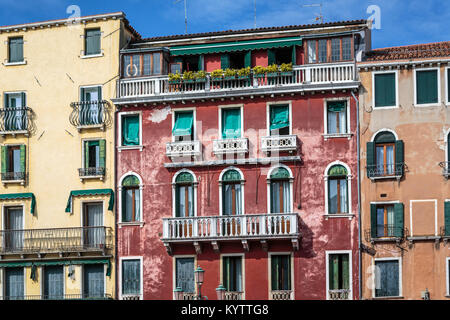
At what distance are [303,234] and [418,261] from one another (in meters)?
4.93

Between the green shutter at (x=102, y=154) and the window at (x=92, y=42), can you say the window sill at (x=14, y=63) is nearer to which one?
the window at (x=92, y=42)

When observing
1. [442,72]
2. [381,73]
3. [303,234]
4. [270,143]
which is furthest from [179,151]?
[442,72]

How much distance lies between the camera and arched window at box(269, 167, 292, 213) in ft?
110

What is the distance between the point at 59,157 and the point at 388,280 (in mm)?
16390

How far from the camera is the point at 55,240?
3578 cm

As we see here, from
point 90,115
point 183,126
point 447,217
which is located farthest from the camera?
point 90,115

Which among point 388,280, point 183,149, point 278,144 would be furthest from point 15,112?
point 388,280

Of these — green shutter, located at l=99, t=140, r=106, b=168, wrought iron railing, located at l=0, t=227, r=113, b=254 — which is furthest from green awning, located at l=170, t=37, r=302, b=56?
wrought iron railing, located at l=0, t=227, r=113, b=254

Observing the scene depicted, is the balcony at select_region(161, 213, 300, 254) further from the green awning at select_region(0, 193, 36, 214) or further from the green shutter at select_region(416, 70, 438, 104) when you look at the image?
the green shutter at select_region(416, 70, 438, 104)

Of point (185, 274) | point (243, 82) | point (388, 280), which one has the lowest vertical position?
point (388, 280)

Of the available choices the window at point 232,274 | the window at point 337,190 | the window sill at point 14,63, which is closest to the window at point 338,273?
the window at point 337,190

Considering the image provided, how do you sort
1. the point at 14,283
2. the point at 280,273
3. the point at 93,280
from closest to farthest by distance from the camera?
the point at 280,273, the point at 93,280, the point at 14,283

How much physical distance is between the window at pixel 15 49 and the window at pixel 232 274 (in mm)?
14851

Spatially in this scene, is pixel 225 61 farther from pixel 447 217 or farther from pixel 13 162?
pixel 447 217
